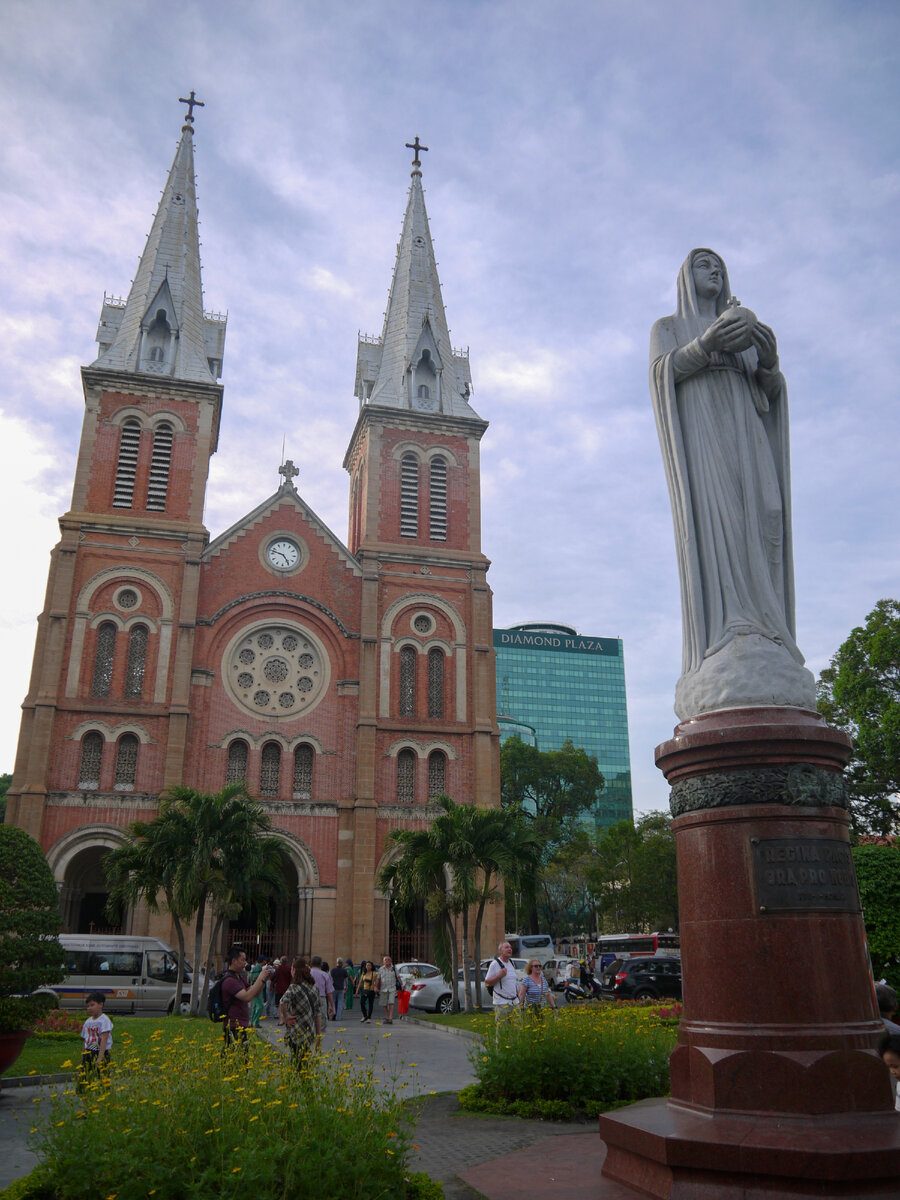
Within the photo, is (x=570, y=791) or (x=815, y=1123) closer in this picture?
(x=815, y=1123)

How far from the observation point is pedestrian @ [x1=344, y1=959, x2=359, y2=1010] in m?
25.6

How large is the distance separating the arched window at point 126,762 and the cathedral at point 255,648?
0.17 feet

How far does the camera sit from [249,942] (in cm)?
3247

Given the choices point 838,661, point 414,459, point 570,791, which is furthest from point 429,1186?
point 570,791

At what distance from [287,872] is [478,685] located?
937 cm

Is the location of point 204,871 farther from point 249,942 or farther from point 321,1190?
point 321,1190

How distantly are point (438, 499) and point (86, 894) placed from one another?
1905 centimetres

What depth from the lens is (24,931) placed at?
11039 mm

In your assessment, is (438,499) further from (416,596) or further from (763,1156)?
(763,1156)

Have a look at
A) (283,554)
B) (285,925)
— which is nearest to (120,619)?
(283,554)

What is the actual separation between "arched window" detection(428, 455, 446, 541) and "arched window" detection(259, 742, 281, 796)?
1030cm

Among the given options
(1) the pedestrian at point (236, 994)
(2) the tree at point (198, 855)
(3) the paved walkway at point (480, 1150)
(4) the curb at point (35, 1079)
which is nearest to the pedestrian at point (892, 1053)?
(3) the paved walkway at point (480, 1150)

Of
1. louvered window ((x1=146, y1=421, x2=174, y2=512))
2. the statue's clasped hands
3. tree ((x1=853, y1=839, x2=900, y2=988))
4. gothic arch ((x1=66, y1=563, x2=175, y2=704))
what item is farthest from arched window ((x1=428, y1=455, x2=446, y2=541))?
the statue's clasped hands

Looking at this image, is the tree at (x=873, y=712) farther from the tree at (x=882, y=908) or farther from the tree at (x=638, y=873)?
the tree at (x=638, y=873)
